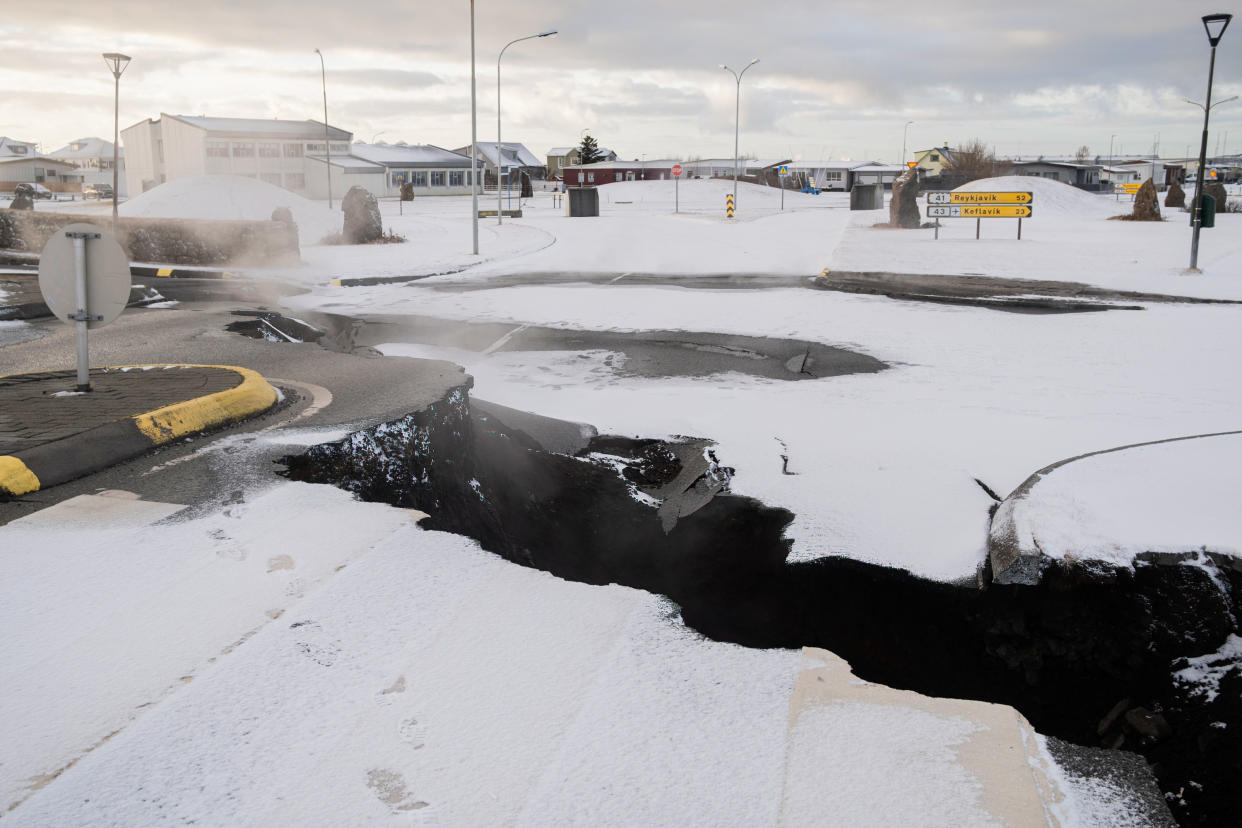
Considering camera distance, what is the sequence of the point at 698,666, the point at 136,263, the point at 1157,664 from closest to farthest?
1. the point at 698,666
2. the point at 1157,664
3. the point at 136,263

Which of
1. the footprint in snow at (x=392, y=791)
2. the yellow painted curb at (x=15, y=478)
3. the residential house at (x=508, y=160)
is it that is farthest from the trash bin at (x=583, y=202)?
the residential house at (x=508, y=160)

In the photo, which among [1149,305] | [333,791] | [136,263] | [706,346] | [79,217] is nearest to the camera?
[333,791]

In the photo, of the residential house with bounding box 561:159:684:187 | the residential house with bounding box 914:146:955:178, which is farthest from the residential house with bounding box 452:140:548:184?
the residential house with bounding box 914:146:955:178

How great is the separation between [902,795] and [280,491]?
11.0 ft

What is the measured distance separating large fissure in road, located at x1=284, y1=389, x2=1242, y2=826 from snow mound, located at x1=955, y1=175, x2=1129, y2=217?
149 ft

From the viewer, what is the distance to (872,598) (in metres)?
4.55

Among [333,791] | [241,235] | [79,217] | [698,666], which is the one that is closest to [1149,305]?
[698,666]

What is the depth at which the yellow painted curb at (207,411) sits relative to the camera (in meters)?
5.48

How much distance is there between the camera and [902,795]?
2.75 metres

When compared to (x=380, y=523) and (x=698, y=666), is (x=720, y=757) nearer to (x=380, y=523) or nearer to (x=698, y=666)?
(x=698, y=666)

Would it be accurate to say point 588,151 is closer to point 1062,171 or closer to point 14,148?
point 1062,171

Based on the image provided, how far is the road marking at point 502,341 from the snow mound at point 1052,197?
40.6 metres

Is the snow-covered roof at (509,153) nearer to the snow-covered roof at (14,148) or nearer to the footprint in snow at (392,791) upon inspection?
the snow-covered roof at (14,148)

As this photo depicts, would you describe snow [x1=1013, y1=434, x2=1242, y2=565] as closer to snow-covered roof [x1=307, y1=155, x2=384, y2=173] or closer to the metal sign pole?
the metal sign pole
